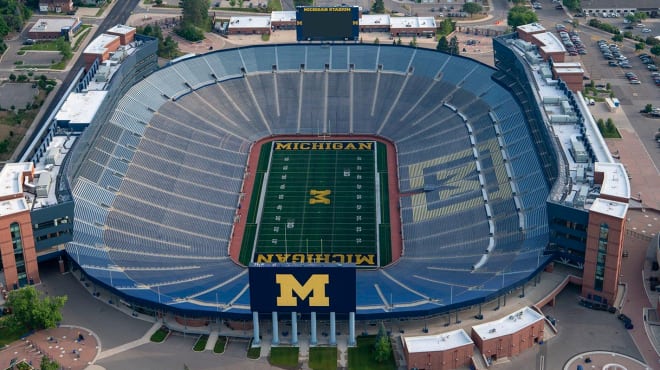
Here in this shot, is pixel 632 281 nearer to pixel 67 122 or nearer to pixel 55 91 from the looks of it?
pixel 67 122

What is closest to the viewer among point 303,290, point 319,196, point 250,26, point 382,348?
point 303,290

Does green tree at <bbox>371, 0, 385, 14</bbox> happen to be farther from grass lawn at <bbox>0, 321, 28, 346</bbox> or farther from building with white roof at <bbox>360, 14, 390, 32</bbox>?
grass lawn at <bbox>0, 321, 28, 346</bbox>

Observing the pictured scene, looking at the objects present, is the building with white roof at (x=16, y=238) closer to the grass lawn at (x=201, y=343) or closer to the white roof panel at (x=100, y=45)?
the grass lawn at (x=201, y=343)

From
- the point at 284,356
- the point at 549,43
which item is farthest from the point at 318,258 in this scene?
the point at 549,43

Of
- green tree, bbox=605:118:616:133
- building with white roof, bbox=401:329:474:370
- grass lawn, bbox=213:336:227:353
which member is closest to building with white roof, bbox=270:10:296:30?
green tree, bbox=605:118:616:133

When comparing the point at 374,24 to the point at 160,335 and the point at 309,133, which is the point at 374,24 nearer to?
the point at 309,133

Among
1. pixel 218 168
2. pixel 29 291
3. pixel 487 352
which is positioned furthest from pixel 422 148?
pixel 29 291
